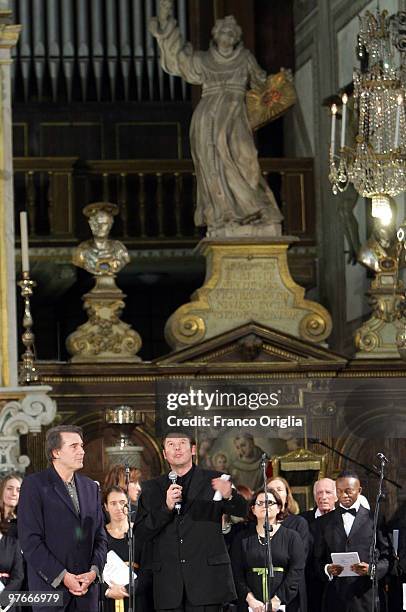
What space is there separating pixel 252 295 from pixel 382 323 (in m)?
1.08

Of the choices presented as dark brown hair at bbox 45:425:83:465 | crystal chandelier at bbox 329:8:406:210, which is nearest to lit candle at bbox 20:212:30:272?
crystal chandelier at bbox 329:8:406:210

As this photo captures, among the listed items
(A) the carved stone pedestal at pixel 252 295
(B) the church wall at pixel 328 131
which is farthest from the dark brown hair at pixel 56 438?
(B) the church wall at pixel 328 131

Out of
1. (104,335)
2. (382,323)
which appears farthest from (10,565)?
(382,323)

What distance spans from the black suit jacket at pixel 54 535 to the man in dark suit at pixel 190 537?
1.56 ft

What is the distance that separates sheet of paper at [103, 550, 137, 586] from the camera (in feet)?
34.3

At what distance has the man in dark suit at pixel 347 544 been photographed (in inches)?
434

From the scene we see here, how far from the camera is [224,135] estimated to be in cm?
1568

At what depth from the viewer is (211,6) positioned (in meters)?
18.5

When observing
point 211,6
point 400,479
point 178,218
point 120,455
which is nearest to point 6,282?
point 120,455

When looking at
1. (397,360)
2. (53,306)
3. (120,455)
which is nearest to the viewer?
(120,455)

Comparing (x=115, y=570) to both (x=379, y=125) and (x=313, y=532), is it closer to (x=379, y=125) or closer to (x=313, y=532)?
(x=313, y=532)

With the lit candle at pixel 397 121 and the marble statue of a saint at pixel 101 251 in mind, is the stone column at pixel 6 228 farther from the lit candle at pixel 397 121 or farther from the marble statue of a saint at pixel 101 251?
the lit candle at pixel 397 121

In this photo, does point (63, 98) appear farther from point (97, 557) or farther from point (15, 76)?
point (97, 557)

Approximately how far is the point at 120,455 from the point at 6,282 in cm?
192
